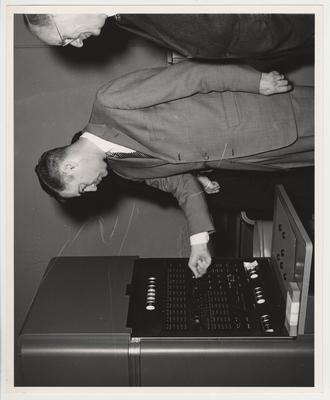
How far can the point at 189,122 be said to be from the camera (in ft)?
4.46

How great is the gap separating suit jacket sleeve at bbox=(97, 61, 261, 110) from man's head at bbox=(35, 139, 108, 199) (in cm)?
16

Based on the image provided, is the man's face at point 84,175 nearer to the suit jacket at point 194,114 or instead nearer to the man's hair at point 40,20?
the suit jacket at point 194,114

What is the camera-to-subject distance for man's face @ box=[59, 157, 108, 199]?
1.38 meters

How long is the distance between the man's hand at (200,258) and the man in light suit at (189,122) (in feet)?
0.90

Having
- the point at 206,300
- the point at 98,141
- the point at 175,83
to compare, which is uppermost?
the point at 175,83

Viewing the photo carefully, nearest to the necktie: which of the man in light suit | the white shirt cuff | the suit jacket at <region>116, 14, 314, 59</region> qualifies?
the man in light suit

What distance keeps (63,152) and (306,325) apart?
0.88 metres

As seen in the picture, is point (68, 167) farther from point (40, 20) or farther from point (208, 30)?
point (208, 30)

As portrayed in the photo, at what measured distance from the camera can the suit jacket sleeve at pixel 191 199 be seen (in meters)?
1.50

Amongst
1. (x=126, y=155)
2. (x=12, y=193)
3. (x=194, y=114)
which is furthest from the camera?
(x=126, y=155)

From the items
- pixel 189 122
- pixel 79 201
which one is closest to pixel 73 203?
pixel 79 201

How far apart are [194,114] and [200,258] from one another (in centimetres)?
48

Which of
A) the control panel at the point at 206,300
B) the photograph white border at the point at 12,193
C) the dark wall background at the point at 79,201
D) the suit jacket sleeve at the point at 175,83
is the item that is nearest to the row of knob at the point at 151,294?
the control panel at the point at 206,300
